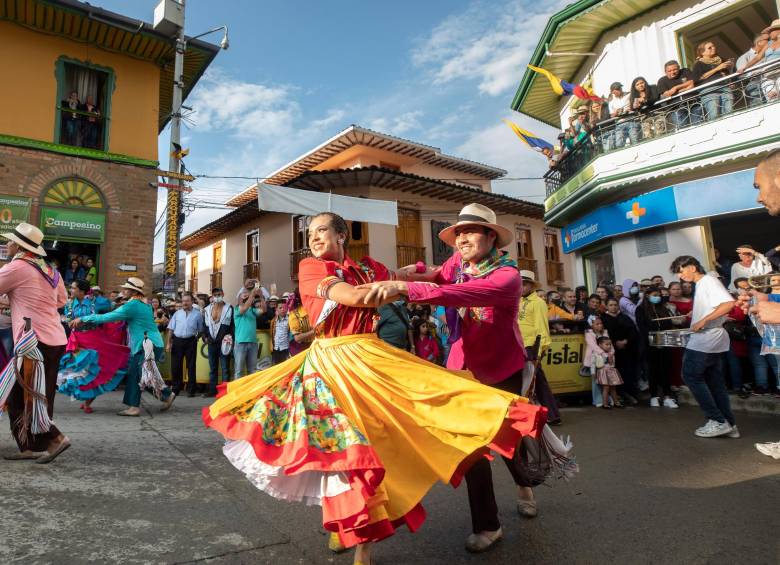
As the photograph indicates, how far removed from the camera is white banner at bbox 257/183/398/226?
40.9 ft

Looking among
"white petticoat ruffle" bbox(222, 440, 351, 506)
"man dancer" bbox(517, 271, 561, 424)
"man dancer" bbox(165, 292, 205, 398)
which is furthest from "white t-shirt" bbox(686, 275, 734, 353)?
"man dancer" bbox(165, 292, 205, 398)

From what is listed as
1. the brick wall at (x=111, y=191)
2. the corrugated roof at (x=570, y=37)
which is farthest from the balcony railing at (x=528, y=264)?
the brick wall at (x=111, y=191)

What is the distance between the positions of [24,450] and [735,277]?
9.59m

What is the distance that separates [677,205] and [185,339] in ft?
35.8

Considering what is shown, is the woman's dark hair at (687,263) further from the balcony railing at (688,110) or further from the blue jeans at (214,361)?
the blue jeans at (214,361)

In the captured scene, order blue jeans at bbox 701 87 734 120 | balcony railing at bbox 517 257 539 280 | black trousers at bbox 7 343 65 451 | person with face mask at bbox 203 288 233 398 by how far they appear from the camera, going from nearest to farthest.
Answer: black trousers at bbox 7 343 65 451 → person with face mask at bbox 203 288 233 398 → blue jeans at bbox 701 87 734 120 → balcony railing at bbox 517 257 539 280

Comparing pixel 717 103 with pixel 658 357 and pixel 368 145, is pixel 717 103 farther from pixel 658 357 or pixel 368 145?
pixel 368 145

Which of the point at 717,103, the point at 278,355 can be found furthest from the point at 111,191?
the point at 717,103

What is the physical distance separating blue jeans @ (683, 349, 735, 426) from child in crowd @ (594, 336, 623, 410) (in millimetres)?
2330

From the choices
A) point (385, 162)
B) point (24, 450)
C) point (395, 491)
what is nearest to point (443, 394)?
point (395, 491)

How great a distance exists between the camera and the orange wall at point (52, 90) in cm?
1221

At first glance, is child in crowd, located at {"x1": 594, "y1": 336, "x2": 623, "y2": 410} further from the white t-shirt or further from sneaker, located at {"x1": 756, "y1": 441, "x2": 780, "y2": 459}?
sneaker, located at {"x1": 756, "y1": 441, "x2": 780, "y2": 459}

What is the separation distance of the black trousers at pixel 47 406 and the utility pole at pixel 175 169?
936cm

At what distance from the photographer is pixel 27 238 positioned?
14.3 ft
